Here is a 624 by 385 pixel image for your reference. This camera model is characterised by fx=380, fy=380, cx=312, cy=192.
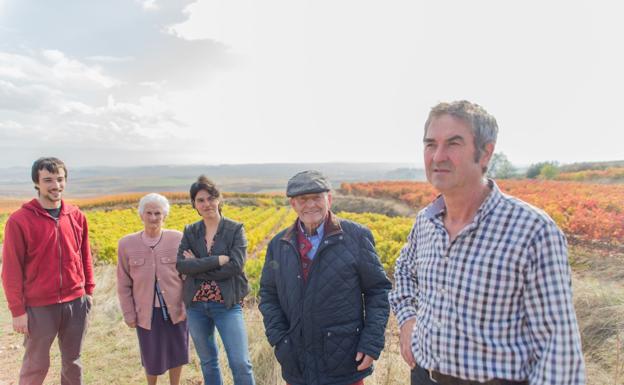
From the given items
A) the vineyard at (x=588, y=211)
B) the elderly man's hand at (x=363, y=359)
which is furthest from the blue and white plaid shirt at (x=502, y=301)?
the vineyard at (x=588, y=211)

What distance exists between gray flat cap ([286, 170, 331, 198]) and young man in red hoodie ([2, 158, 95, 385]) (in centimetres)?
215

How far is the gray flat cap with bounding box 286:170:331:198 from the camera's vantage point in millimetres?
2234

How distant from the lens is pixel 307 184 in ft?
7.39

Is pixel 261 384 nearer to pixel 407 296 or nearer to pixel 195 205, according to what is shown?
pixel 195 205

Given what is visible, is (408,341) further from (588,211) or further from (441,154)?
(588,211)

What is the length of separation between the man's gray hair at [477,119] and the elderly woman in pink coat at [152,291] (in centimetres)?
261

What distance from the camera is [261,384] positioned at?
3.73 m

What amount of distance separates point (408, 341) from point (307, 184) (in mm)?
1005

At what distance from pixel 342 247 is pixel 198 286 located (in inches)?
56.2

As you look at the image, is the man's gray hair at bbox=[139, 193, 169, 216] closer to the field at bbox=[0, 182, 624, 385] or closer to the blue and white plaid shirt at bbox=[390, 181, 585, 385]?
the field at bbox=[0, 182, 624, 385]

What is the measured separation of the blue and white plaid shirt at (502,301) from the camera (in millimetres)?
1361

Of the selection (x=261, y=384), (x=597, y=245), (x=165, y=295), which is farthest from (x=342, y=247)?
(x=597, y=245)

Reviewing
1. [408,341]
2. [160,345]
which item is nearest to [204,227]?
[160,345]

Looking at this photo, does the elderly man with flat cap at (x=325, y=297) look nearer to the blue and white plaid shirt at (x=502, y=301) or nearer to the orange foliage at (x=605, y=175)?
the blue and white plaid shirt at (x=502, y=301)
